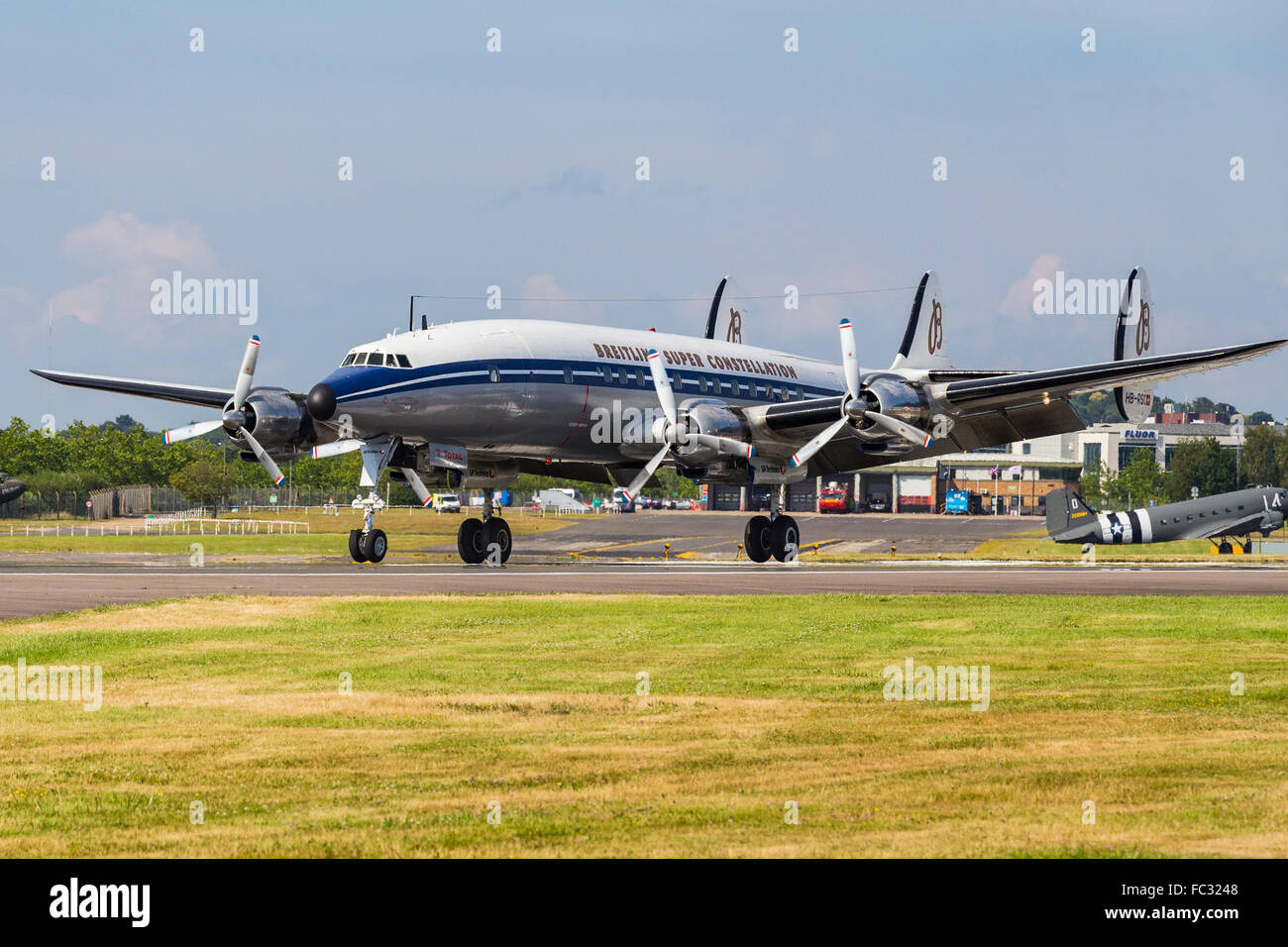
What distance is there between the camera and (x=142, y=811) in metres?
11.6

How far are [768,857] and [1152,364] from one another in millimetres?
32607

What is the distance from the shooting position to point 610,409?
44438 mm

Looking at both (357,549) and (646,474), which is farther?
(357,549)

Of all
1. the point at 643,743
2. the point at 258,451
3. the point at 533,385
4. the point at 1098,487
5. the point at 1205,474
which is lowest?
the point at 643,743

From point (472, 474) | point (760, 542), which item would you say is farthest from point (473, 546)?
point (760, 542)

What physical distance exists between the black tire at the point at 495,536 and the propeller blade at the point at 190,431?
1049 centimetres

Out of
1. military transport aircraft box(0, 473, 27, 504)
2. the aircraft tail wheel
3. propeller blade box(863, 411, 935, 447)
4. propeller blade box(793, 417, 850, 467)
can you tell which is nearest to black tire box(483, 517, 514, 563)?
the aircraft tail wheel

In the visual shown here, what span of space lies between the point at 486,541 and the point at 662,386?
9.83 meters

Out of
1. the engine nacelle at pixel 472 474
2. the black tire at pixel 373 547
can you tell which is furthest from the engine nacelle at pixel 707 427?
the black tire at pixel 373 547

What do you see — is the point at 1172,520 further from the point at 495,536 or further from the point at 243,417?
the point at 243,417

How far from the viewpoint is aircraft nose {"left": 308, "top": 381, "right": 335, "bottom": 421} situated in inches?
1540

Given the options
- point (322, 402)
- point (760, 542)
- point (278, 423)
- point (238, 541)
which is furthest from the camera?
point (238, 541)
